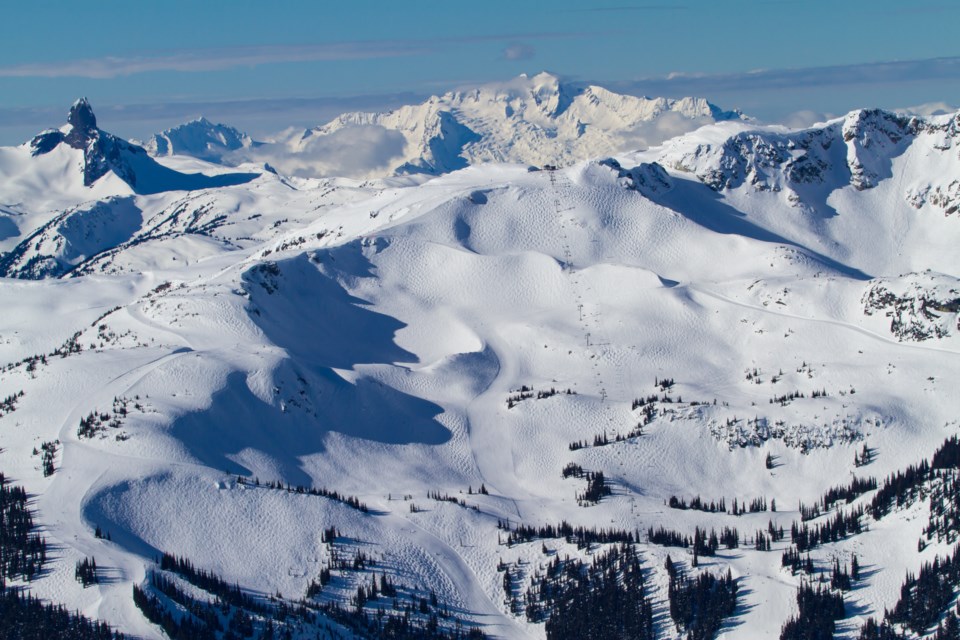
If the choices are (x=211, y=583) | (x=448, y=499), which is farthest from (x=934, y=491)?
(x=211, y=583)

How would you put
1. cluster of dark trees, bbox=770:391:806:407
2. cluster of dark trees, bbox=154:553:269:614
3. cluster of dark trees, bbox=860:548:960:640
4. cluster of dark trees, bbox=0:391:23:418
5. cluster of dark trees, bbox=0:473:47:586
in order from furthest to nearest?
cluster of dark trees, bbox=770:391:806:407, cluster of dark trees, bbox=0:391:23:418, cluster of dark trees, bbox=154:553:269:614, cluster of dark trees, bbox=860:548:960:640, cluster of dark trees, bbox=0:473:47:586

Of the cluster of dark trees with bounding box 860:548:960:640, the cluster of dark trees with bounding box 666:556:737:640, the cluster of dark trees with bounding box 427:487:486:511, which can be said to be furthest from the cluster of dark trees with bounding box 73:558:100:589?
the cluster of dark trees with bounding box 860:548:960:640

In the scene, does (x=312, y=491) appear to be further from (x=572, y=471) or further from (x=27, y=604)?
(x=27, y=604)

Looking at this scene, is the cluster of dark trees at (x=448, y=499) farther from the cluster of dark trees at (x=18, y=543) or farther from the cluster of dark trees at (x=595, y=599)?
the cluster of dark trees at (x=18, y=543)

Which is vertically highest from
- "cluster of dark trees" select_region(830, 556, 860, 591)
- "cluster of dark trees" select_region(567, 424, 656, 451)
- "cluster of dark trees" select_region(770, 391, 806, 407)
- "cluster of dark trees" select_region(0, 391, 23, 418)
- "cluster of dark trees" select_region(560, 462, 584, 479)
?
"cluster of dark trees" select_region(770, 391, 806, 407)

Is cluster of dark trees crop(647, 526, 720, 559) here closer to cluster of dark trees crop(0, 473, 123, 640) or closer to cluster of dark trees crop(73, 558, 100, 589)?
cluster of dark trees crop(73, 558, 100, 589)

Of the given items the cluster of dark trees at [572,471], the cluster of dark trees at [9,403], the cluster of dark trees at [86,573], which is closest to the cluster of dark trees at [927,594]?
the cluster of dark trees at [572,471]

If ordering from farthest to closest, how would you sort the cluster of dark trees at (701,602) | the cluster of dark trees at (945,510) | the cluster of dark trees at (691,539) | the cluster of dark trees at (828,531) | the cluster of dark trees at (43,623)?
the cluster of dark trees at (828,531) → the cluster of dark trees at (691,539) → the cluster of dark trees at (945,510) → the cluster of dark trees at (701,602) → the cluster of dark trees at (43,623)

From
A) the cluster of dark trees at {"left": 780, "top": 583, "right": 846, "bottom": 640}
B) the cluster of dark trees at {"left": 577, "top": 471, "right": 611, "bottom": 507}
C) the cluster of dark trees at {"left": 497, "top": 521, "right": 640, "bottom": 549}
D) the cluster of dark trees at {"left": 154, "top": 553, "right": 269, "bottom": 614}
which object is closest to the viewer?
the cluster of dark trees at {"left": 154, "top": 553, "right": 269, "bottom": 614}
